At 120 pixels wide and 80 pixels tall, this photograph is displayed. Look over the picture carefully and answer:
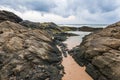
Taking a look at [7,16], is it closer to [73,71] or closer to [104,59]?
[73,71]

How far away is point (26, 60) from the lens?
19875 mm

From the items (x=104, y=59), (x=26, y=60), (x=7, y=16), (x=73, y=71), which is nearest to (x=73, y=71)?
(x=73, y=71)

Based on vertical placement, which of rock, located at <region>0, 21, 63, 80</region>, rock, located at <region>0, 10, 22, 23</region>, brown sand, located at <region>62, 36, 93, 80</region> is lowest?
brown sand, located at <region>62, 36, 93, 80</region>

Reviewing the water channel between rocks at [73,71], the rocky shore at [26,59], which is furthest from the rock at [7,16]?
the water channel between rocks at [73,71]

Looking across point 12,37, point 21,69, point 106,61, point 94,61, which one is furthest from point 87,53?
point 12,37

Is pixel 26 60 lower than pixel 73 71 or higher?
higher

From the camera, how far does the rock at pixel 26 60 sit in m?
18.1

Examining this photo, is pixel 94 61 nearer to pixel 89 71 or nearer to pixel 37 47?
pixel 89 71

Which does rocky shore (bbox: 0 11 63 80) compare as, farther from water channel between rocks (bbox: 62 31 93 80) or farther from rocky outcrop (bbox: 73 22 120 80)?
rocky outcrop (bbox: 73 22 120 80)

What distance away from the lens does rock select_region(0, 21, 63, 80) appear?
59.5 ft

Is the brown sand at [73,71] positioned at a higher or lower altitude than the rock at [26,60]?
lower

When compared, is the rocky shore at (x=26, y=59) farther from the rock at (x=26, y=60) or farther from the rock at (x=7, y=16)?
the rock at (x=7, y=16)

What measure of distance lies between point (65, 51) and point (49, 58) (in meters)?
8.13

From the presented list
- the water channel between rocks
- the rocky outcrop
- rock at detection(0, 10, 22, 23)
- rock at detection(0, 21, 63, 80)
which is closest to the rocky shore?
rock at detection(0, 21, 63, 80)
